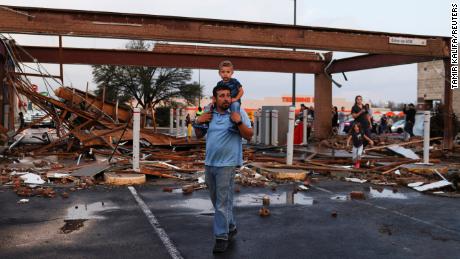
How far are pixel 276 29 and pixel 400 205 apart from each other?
384 inches

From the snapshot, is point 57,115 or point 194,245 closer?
point 194,245

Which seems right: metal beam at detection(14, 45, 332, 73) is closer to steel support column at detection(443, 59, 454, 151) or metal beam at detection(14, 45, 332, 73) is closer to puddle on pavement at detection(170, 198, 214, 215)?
steel support column at detection(443, 59, 454, 151)

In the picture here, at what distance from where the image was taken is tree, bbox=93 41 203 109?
53281 millimetres

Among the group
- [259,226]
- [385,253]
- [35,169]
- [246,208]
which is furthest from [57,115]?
[385,253]

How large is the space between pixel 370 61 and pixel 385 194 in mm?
13271

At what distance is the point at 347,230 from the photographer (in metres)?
6.11

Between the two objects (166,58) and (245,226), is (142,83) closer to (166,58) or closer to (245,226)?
(166,58)

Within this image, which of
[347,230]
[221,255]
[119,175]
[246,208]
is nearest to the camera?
[221,255]

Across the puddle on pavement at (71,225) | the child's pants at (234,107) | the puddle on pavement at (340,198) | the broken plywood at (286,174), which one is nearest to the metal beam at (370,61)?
the broken plywood at (286,174)

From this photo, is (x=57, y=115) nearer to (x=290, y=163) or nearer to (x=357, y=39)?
(x=290, y=163)

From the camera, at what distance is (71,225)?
20.1 ft

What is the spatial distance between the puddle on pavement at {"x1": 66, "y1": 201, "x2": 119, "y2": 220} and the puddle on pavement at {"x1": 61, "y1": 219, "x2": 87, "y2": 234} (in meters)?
0.17

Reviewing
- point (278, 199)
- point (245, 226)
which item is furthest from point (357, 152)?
point (245, 226)

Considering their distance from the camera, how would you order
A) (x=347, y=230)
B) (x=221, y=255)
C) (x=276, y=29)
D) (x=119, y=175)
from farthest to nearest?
(x=276, y=29) → (x=119, y=175) → (x=347, y=230) → (x=221, y=255)
